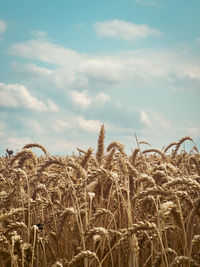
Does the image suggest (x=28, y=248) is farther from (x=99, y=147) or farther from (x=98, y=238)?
(x=99, y=147)

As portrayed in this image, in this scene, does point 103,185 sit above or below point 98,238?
above

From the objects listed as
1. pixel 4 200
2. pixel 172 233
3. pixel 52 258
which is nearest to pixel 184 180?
pixel 172 233

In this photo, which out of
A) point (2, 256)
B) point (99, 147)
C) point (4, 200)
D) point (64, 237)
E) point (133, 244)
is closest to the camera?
point (133, 244)

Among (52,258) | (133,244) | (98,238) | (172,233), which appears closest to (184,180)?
(133,244)

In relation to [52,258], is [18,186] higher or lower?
higher

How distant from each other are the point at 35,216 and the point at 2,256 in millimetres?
814

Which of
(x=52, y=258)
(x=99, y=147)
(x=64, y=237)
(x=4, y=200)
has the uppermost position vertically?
(x=99, y=147)

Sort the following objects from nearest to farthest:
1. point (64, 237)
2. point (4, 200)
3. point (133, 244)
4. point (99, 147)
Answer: point (133, 244), point (64, 237), point (4, 200), point (99, 147)

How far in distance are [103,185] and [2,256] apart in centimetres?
106

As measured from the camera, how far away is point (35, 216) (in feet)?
10.2

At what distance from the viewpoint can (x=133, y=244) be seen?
6.12ft

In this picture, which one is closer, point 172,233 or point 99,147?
point 172,233

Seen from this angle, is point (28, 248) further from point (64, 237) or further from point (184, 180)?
point (184, 180)

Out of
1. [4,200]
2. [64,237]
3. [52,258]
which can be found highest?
[4,200]
